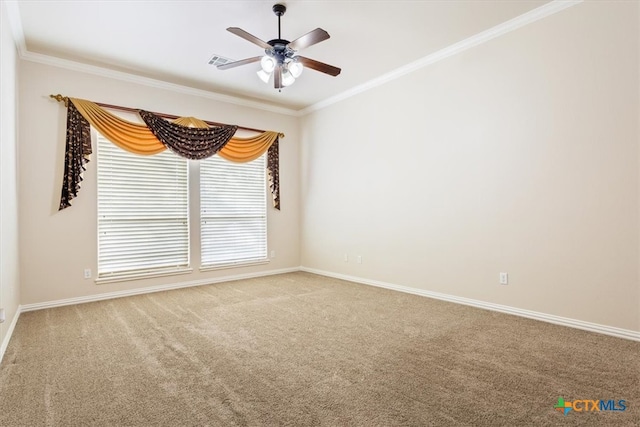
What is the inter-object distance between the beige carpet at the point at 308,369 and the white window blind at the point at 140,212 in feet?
3.19

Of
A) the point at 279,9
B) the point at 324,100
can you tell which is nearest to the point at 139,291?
the point at 279,9

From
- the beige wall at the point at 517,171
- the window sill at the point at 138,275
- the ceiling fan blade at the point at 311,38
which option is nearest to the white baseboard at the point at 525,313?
the beige wall at the point at 517,171

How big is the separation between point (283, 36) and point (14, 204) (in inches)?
132

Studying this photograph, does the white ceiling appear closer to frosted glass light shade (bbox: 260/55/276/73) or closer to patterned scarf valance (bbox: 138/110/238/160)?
frosted glass light shade (bbox: 260/55/276/73)

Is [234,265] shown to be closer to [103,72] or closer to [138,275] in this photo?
[138,275]

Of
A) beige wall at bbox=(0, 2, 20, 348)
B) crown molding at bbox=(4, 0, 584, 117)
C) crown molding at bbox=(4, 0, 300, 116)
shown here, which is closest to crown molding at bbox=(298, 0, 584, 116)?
crown molding at bbox=(4, 0, 584, 117)

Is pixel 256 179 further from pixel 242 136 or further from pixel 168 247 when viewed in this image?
pixel 168 247

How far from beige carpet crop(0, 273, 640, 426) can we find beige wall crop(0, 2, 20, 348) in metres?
0.40

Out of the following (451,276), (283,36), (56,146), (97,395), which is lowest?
(97,395)

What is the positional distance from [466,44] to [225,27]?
269 cm

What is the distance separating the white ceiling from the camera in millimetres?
3246

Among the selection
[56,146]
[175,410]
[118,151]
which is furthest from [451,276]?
[56,146]

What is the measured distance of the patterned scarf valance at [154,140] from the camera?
4.28m

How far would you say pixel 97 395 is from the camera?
2115 millimetres
